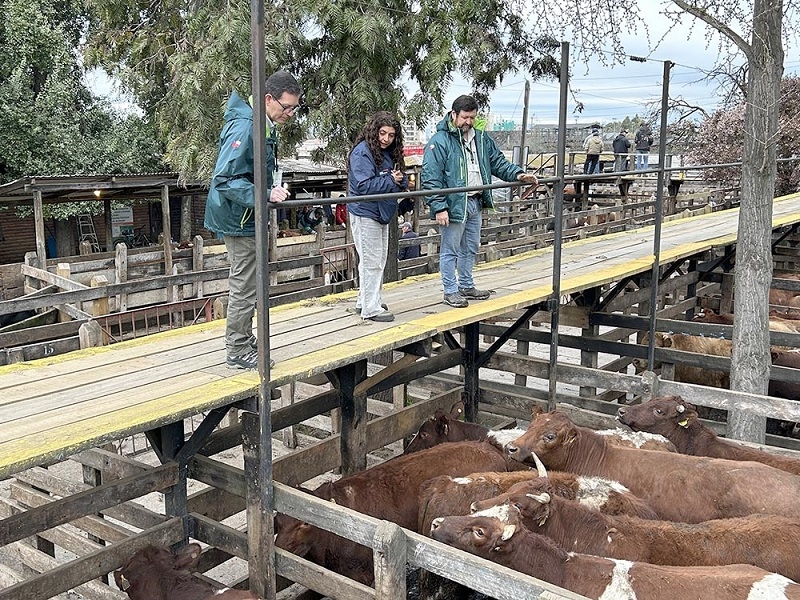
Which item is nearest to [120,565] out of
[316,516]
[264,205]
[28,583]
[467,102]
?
[28,583]

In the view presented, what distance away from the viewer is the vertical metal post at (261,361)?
421cm

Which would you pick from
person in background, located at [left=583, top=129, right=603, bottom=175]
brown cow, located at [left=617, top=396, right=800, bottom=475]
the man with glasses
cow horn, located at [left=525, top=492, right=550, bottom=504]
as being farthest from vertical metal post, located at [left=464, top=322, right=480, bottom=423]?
person in background, located at [left=583, top=129, right=603, bottom=175]

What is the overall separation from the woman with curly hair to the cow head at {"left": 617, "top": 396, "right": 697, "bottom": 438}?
2.28 metres

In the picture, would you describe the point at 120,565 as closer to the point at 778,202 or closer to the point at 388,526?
the point at 388,526

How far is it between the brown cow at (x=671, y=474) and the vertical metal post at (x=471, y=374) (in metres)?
2.09

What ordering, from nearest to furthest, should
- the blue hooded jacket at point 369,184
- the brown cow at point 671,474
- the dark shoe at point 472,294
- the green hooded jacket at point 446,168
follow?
the brown cow at point 671,474, the blue hooded jacket at point 369,184, the green hooded jacket at point 446,168, the dark shoe at point 472,294

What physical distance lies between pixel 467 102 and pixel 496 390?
324cm

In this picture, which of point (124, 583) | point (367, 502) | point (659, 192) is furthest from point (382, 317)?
point (659, 192)

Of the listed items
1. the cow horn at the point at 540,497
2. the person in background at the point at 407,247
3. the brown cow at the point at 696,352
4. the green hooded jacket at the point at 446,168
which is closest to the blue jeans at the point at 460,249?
the green hooded jacket at the point at 446,168

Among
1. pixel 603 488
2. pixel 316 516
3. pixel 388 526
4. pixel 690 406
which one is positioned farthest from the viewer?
pixel 690 406

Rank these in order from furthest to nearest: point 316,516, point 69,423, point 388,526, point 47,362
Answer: point 47,362
point 316,516
point 388,526
point 69,423

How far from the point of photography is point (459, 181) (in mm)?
6891

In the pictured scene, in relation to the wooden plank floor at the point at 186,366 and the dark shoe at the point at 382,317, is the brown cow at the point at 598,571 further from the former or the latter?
the dark shoe at the point at 382,317

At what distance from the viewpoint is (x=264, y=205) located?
444cm
